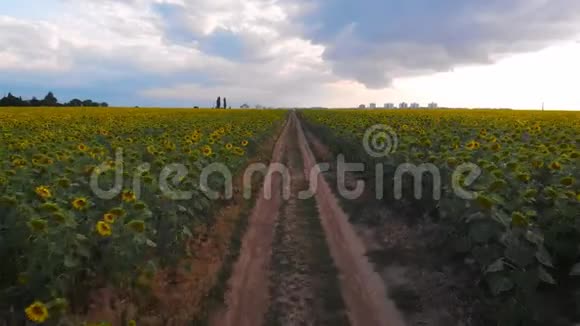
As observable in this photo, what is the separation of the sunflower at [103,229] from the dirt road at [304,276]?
6.25ft

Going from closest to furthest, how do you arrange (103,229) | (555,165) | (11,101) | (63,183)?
(103,229) → (63,183) → (555,165) → (11,101)

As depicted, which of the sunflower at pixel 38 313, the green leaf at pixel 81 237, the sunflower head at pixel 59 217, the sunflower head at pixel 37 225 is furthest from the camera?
the green leaf at pixel 81 237

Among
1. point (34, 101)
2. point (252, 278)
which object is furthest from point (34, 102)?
point (252, 278)

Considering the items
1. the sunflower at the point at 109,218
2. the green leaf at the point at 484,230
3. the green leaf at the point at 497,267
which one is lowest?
the green leaf at the point at 497,267

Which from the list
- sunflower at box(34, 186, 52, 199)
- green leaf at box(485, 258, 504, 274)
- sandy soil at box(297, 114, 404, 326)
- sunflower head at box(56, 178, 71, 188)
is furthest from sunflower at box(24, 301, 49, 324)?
green leaf at box(485, 258, 504, 274)

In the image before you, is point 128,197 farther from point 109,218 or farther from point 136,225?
point 136,225

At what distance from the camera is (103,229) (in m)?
4.52

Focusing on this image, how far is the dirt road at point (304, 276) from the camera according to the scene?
5.89 meters

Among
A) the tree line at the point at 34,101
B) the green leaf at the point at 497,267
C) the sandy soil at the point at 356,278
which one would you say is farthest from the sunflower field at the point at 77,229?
the tree line at the point at 34,101

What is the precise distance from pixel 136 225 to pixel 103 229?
0.32m

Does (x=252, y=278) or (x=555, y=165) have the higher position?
(x=555, y=165)

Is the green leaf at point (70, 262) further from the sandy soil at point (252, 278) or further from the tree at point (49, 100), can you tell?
the tree at point (49, 100)

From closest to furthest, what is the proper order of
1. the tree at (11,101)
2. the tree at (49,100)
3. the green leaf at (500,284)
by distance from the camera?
the green leaf at (500,284)
the tree at (11,101)
the tree at (49,100)

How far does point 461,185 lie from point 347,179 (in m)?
7.58
